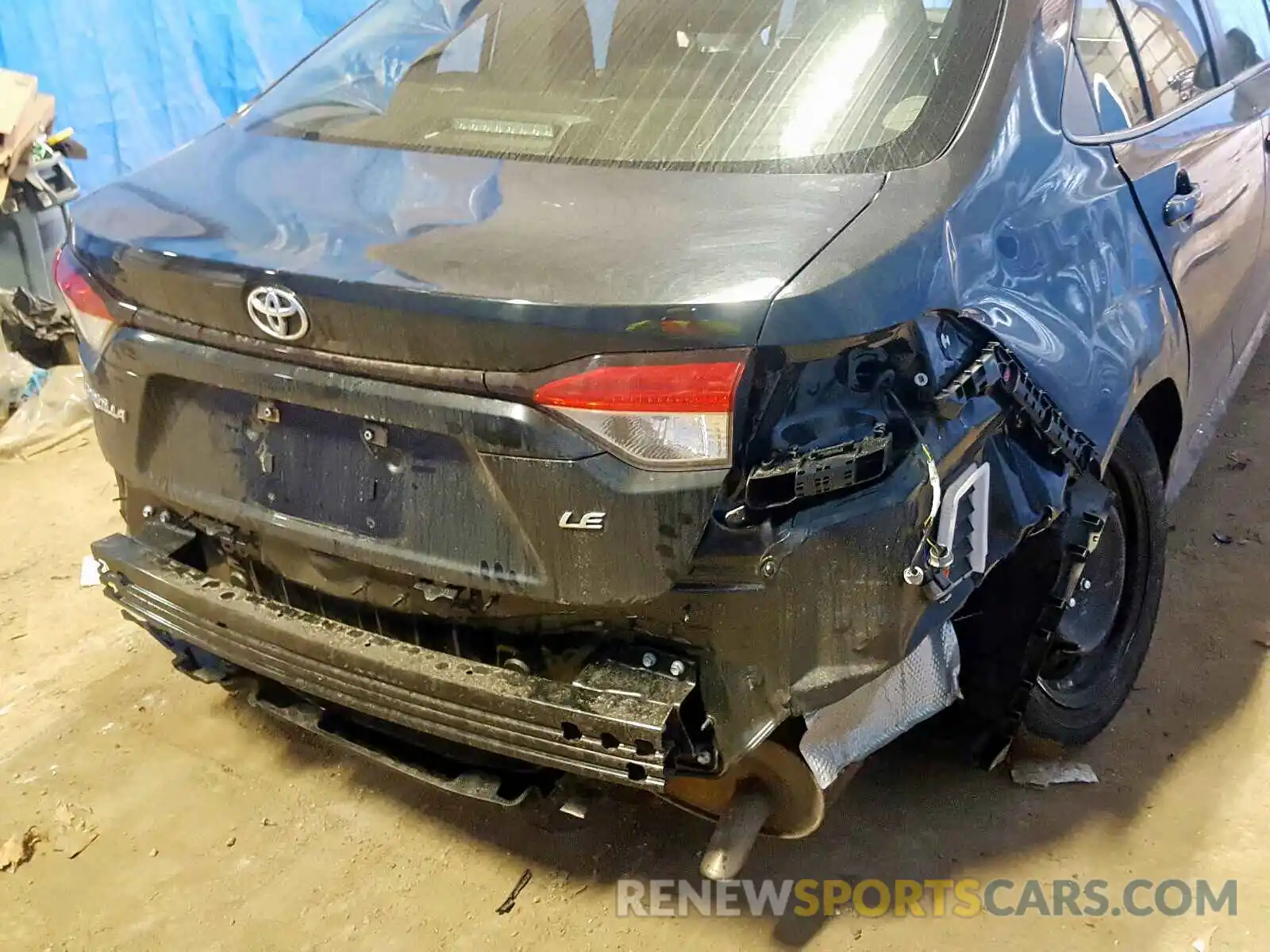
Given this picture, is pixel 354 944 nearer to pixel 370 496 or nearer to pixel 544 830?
pixel 544 830

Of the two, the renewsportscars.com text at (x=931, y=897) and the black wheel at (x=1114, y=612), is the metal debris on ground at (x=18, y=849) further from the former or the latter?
the black wheel at (x=1114, y=612)

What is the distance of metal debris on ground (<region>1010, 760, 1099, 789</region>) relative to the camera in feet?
7.58

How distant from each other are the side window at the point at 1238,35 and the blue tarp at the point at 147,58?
3.75m

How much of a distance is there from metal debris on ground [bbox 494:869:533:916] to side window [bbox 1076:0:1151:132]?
1.85 m

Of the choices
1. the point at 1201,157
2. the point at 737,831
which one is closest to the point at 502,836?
the point at 737,831

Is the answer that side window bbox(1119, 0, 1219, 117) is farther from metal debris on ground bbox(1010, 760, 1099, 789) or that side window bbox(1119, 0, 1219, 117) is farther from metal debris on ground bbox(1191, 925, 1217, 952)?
metal debris on ground bbox(1191, 925, 1217, 952)

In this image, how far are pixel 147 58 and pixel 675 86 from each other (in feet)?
13.5

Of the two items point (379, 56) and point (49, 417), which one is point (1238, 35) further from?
point (49, 417)

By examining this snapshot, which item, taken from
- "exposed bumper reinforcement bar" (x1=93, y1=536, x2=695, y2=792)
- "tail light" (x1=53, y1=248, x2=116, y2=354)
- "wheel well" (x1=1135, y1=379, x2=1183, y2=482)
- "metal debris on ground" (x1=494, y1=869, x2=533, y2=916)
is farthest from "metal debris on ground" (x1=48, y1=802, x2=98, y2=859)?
"wheel well" (x1=1135, y1=379, x2=1183, y2=482)

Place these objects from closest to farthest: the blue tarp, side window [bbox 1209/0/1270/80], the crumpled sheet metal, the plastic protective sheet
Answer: the crumpled sheet metal → side window [bbox 1209/0/1270/80] → the plastic protective sheet → the blue tarp

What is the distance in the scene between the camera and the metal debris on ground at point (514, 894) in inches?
81.5

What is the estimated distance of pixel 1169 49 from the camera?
7.70 feet

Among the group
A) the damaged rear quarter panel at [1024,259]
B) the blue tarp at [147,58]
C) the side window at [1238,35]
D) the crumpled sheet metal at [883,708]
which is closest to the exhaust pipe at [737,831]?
the crumpled sheet metal at [883,708]

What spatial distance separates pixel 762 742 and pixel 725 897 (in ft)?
2.26
